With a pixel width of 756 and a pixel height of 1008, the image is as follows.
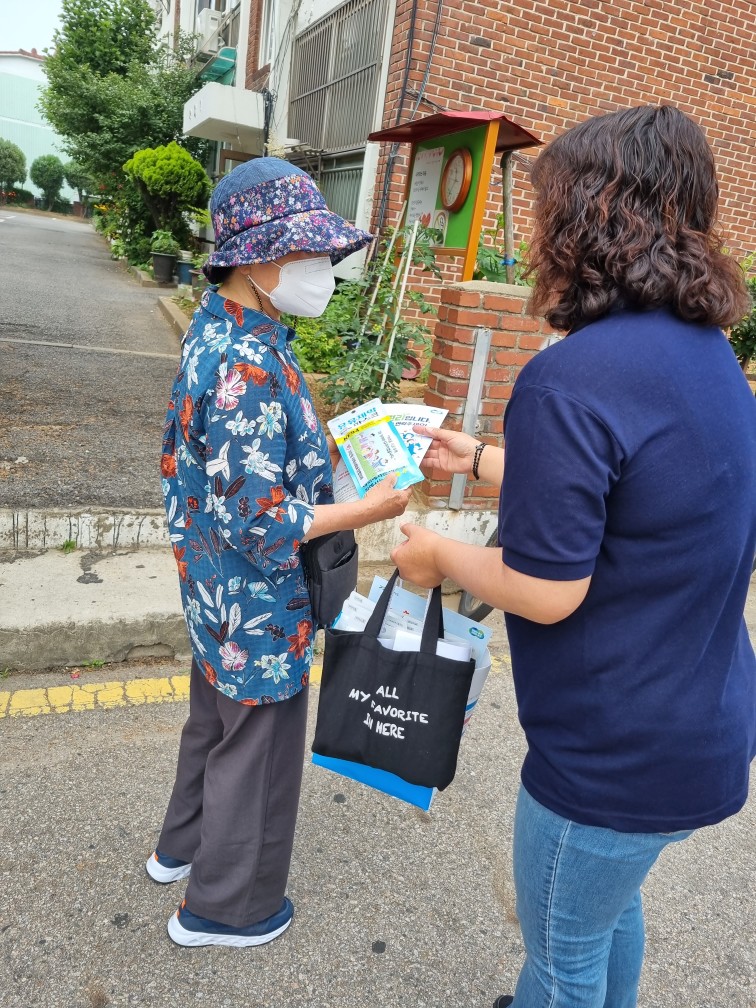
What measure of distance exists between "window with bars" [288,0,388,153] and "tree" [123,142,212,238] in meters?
4.22

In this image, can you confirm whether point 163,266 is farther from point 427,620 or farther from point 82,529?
point 427,620

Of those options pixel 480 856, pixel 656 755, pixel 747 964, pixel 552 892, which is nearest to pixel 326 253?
pixel 656 755

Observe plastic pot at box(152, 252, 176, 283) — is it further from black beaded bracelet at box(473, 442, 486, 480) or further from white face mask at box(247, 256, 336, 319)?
black beaded bracelet at box(473, 442, 486, 480)

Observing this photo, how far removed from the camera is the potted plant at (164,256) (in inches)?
571

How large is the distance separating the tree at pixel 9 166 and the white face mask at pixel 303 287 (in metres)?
55.5

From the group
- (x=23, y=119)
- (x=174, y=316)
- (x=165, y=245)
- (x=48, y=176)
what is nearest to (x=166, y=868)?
(x=174, y=316)

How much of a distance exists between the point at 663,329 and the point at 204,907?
1.79 m

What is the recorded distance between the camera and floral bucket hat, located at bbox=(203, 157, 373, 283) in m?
1.70

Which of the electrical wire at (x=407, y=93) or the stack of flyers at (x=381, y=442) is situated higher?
the electrical wire at (x=407, y=93)

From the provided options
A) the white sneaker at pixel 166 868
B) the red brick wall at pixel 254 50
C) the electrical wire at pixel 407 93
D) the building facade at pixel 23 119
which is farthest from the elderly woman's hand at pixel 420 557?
the building facade at pixel 23 119

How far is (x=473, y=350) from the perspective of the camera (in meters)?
4.15

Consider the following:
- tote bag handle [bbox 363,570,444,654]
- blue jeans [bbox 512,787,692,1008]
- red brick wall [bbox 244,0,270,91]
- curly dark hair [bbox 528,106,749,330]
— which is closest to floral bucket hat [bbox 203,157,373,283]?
curly dark hair [bbox 528,106,749,330]

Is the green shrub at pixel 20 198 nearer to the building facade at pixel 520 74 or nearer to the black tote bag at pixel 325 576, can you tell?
the building facade at pixel 520 74

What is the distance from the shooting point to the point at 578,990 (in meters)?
1.42
